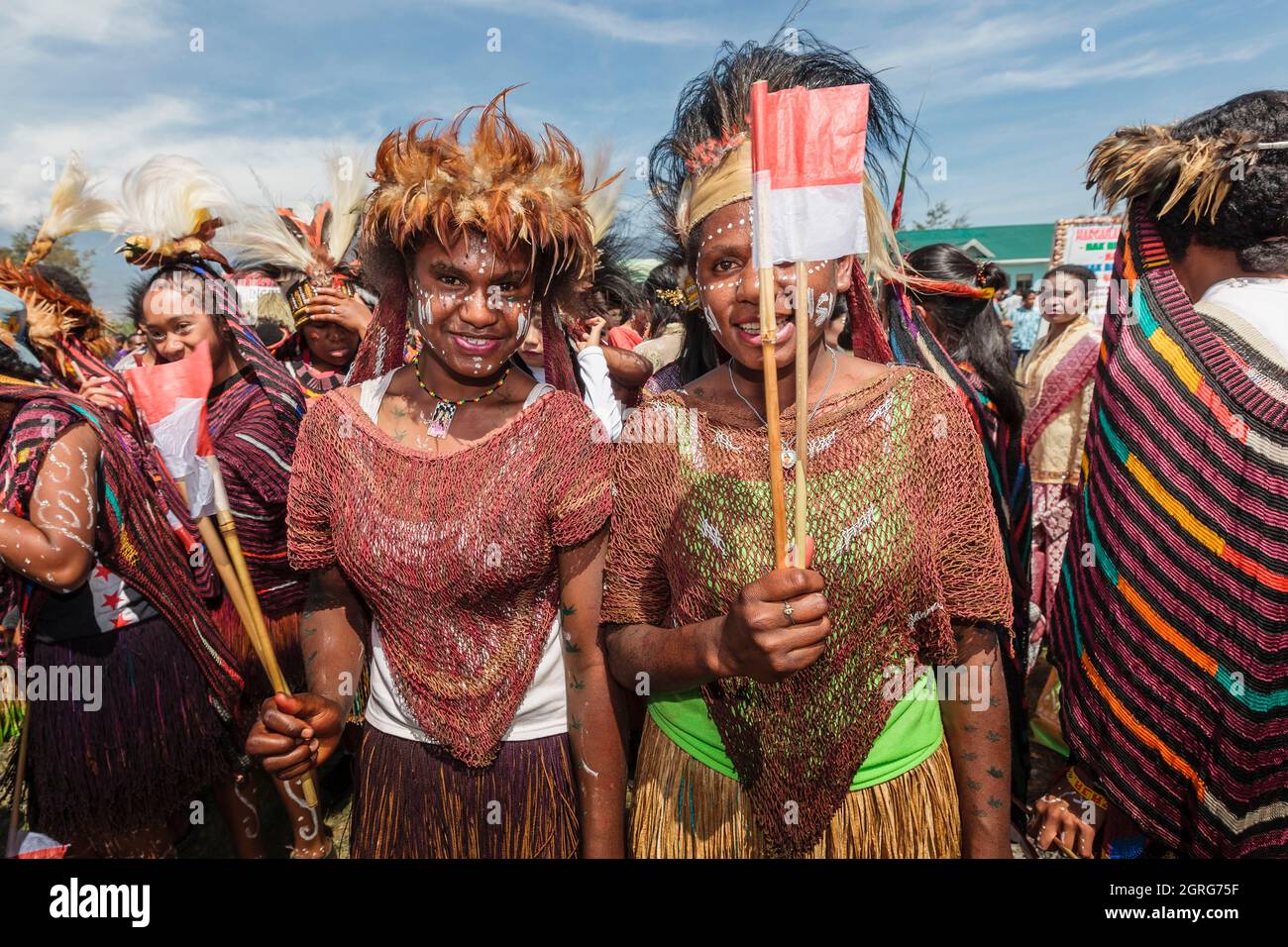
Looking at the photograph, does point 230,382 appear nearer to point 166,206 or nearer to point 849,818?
point 166,206

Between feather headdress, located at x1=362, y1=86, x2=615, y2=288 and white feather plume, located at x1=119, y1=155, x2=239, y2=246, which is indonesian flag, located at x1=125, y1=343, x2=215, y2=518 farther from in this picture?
white feather plume, located at x1=119, y1=155, x2=239, y2=246

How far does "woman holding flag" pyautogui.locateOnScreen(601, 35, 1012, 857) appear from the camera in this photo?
4.99 feet

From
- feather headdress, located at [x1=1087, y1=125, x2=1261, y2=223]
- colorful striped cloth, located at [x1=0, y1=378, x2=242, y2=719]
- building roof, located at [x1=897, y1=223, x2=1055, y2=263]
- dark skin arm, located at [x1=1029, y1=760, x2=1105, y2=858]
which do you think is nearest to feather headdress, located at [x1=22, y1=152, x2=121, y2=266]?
colorful striped cloth, located at [x1=0, y1=378, x2=242, y2=719]

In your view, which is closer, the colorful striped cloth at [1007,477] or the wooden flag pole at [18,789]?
the wooden flag pole at [18,789]

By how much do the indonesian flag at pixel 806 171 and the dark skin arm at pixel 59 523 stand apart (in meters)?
2.06

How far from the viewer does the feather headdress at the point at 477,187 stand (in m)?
1.66

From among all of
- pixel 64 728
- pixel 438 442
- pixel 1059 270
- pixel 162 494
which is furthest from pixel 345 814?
pixel 1059 270

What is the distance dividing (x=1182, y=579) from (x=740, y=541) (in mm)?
1182

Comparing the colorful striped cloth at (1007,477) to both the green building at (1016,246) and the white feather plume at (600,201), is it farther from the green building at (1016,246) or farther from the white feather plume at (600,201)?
the green building at (1016,246)

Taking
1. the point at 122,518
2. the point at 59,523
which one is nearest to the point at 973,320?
the point at 122,518

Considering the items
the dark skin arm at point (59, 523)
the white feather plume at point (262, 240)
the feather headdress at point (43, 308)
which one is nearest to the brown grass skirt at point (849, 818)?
the dark skin arm at point (59, 523)

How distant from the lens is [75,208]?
2.88 m

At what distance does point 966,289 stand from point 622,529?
2.85m

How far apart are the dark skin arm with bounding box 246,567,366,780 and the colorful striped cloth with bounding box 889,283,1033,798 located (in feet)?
7.08
